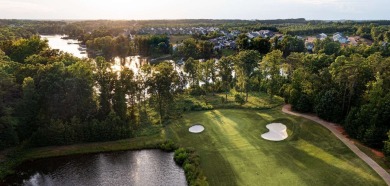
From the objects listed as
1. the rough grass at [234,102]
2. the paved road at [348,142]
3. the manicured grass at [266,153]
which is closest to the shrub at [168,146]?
the manicured grass at [266,153]

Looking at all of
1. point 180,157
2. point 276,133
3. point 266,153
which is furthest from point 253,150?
point 180,157

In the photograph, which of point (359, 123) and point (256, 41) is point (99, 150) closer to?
point (359, 123)

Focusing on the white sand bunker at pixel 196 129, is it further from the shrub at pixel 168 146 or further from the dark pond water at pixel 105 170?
the dark pond water at pixel 105 170

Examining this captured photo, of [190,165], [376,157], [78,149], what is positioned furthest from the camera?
[78,149]

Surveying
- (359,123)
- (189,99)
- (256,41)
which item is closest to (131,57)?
(256,41)

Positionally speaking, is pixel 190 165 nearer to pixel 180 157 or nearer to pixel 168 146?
pixel 180 157

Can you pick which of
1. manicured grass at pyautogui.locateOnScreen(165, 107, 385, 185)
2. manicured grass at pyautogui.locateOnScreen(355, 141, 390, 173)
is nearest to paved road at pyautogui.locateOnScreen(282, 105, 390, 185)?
manicured grass at pyautogui.locateOnScreen(355, 141, 390, 173)
